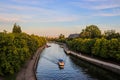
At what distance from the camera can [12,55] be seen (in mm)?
42094

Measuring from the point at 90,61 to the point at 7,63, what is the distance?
38548 millimetres

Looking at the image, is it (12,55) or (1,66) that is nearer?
(1,66)

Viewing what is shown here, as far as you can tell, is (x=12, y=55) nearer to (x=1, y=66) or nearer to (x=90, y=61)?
(x=1, y=66)

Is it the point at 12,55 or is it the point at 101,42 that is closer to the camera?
the point at 12,55

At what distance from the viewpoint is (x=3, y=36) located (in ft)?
140

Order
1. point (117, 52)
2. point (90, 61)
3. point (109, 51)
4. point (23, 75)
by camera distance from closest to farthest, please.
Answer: point (23, 75), point (117, 52), point (109, 51), point (90, 61)

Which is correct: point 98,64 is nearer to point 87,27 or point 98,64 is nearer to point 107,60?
point 107,60

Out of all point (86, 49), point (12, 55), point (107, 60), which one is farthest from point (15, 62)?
point (86, 49)

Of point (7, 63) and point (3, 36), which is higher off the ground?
point (3, 36)

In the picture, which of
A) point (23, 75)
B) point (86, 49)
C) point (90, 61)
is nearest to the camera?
point (23, 75)

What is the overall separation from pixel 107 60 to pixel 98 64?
207 inches

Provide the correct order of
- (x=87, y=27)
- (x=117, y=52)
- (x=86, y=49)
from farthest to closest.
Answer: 1. (x=87, y=27)
2. (x=86, y=49)
3. (x=117, y=52)

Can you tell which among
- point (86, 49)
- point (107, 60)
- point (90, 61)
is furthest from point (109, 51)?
point (86, 49)

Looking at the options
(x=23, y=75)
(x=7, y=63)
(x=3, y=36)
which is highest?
(x=3, y=36)
